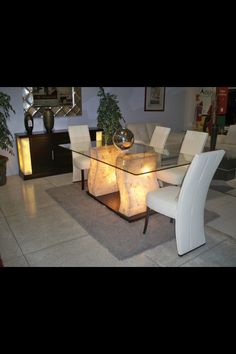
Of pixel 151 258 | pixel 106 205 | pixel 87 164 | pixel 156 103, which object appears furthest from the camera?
pixel 156 103

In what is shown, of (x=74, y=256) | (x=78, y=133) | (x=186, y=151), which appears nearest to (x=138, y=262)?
(x=74, y=256)

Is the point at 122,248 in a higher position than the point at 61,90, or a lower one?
lower

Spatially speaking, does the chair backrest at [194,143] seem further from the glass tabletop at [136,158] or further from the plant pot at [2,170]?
the plant pot at [2,170]

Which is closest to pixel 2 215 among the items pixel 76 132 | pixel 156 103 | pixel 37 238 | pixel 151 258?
pixel 37 238

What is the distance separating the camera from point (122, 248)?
8.24ft

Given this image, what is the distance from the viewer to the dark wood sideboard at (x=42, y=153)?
14.5 ft

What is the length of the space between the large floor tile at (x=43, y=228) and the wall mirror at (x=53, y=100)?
2173 mm

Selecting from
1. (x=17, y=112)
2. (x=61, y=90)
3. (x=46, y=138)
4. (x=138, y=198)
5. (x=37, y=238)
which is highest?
(x=61, y=90)

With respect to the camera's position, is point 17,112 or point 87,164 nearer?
point 87,164

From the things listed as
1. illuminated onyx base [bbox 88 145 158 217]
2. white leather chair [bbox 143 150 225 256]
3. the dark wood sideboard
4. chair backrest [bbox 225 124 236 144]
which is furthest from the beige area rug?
chair backrest [bbox 225 124 236 144]

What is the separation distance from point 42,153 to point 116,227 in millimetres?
2292

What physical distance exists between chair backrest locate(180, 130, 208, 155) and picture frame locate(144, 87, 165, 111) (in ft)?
8.58
